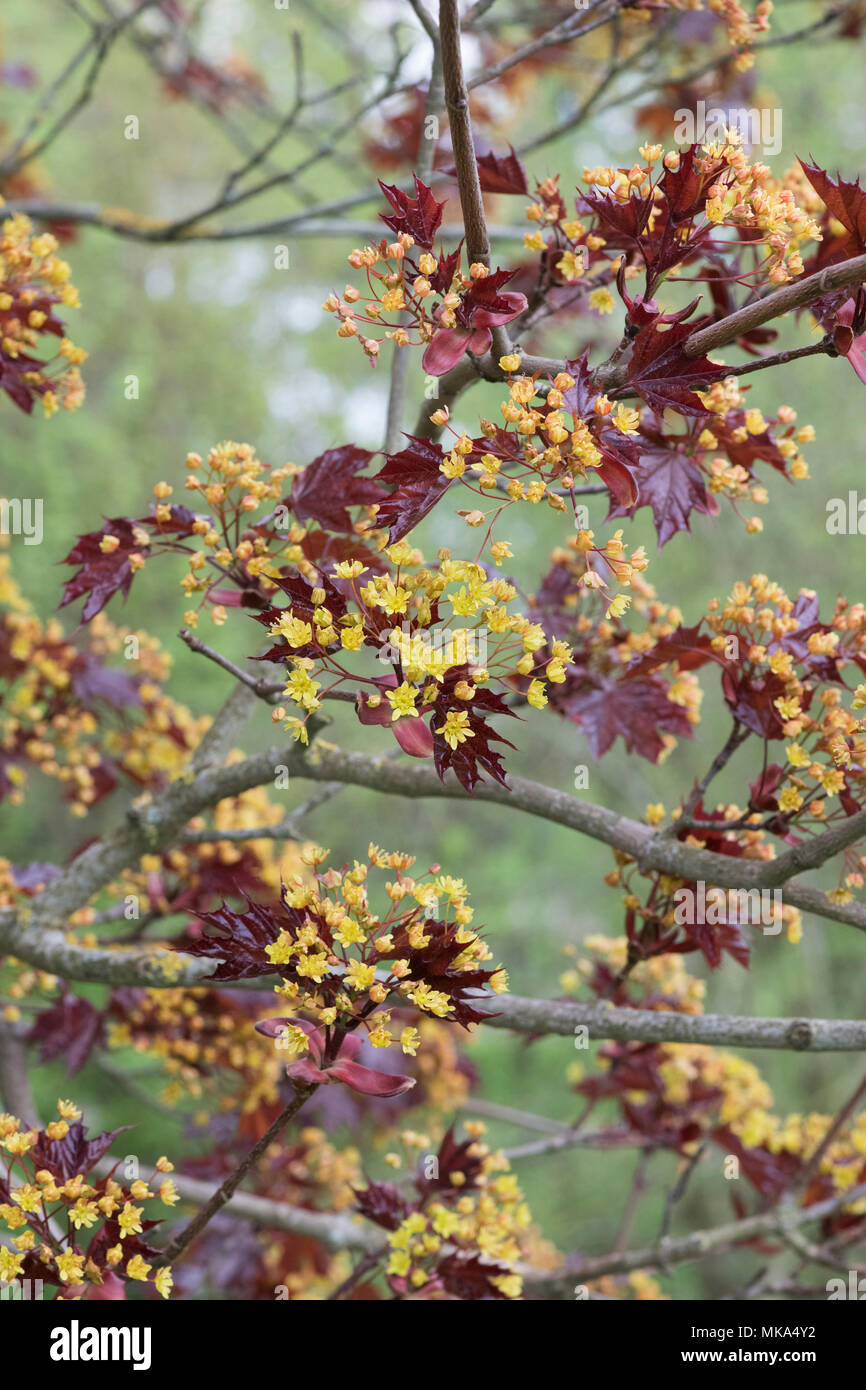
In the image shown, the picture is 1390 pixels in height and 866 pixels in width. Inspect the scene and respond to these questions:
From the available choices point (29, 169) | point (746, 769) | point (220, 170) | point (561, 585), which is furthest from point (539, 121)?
point (561, 585)

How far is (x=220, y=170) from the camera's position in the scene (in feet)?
15.0

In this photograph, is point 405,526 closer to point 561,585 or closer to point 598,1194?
point 561,585

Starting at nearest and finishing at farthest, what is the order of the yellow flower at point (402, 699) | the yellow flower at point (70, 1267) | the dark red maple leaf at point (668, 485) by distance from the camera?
the yellow flower at point (402, 699), the yellow flower at point (70, 1267), the dark red maple leaf at point (668, 485)

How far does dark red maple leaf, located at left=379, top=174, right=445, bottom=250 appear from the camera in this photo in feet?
2.39

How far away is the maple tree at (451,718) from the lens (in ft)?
2.40

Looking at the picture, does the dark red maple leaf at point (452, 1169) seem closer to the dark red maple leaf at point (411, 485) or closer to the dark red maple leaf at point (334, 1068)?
the dark red maple leaf at point (334, 1068)

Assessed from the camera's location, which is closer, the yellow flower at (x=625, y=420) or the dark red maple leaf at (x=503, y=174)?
the yellow flower at (x=625, y=420)

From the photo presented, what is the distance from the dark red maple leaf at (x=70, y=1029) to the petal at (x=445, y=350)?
1.07 metres

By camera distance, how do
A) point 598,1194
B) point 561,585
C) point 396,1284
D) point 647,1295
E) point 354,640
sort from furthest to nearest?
point 598,1194 < point 647,1295 < point 561,585 < point 396,1284 < point 354,640

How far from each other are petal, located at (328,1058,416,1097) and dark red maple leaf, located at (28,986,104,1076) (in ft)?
2.69

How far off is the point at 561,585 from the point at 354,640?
0.51 meters

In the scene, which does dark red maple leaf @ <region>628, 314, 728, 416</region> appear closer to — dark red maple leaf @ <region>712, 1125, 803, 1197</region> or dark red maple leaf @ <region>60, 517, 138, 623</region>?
dark red maple leaf @ <region>60, 517, 138, 623</region>

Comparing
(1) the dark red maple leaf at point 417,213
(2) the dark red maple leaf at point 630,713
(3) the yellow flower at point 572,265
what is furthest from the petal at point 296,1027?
(3) the yellow flower at point 572,265

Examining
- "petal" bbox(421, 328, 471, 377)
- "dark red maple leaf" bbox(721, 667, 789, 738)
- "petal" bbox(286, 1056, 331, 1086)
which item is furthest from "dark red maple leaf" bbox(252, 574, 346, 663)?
"dark red maple leaf" bbox(721, 667, 789, 738)
